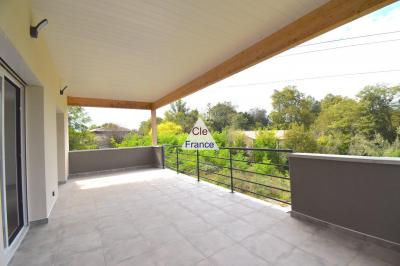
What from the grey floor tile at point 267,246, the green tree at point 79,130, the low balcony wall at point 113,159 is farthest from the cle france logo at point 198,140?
the green tree at point 79,130

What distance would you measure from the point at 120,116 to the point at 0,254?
17554 mm

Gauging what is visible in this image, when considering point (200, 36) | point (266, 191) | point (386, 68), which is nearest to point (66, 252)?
point (200, 36)

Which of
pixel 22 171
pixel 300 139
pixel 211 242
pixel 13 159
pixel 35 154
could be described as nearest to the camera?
pixel 211 242

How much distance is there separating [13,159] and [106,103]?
4.12 meters

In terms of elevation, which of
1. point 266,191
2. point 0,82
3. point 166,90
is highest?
point 166,90

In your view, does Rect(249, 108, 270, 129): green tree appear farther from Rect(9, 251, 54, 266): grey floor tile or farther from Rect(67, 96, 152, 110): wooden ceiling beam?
Rect(9, 251, 54, 266): grey floor tile

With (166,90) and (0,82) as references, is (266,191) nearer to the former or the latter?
(166,90)

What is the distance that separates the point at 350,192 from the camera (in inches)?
76.5

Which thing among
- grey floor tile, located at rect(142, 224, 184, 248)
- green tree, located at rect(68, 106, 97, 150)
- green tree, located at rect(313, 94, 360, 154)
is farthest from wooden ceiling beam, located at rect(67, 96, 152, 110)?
green tree, located at rect(313, 94, 360, 154)

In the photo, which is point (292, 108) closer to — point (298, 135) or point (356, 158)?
point (298, 135)

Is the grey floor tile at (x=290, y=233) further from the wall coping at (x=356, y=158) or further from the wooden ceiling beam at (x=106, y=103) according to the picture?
the wooden ceiling beam at (x=106, y=103)

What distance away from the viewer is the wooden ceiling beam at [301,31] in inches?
69.2

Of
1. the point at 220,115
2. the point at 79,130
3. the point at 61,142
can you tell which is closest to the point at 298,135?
the point at 220,115

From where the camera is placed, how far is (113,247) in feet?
6.24
